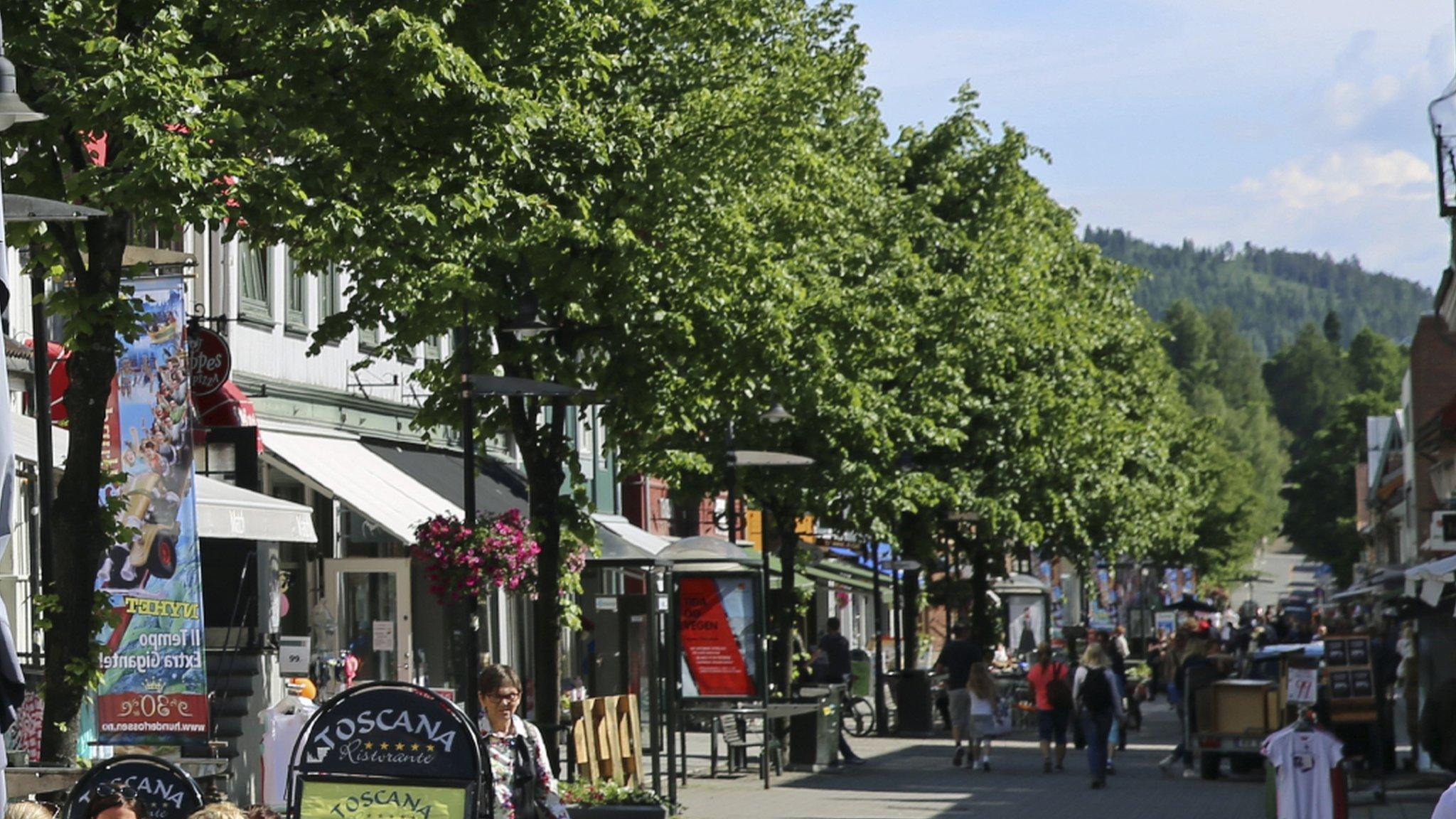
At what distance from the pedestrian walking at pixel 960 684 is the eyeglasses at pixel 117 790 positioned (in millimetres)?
21318

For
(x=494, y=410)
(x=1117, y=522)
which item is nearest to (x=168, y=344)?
(x=494, y=410)

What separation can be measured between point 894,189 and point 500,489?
8139 mm

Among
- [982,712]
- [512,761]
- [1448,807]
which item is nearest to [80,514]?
[512,761]

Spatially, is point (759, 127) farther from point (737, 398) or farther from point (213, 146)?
point (213, 146)

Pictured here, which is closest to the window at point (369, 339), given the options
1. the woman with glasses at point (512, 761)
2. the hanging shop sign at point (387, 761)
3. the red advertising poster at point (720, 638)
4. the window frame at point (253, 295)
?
the window frame at point (253, 295)

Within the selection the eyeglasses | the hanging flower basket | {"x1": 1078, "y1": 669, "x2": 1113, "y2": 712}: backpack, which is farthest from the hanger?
{"x1": 1078, "y1": 669, "x2": 1113, "y2": 712}: backpack

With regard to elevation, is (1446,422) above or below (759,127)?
below

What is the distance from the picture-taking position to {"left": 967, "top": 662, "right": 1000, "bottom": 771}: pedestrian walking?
2988 cm

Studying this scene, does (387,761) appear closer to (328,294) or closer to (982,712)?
(982,712)

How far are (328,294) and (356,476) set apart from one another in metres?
3.49

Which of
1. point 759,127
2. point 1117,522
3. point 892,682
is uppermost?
point 759,127

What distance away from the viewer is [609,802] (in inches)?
712

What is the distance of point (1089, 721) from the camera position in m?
27.3

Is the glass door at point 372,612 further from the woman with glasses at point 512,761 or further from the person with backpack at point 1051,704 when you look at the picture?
the woman with glasses at point 512,761
